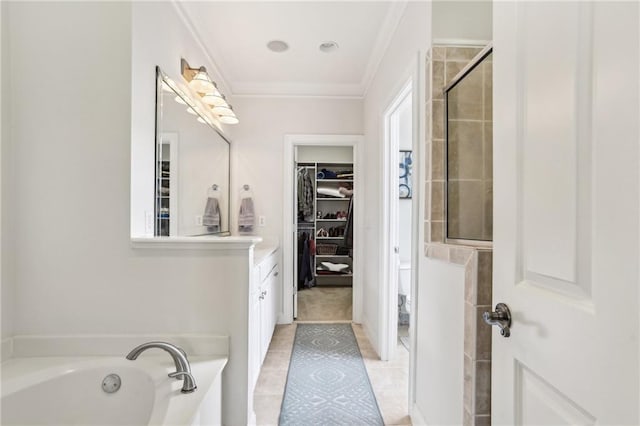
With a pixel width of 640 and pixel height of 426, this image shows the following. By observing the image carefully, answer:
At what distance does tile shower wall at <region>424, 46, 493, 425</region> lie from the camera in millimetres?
1115

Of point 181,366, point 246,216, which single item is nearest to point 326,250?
point 246,216

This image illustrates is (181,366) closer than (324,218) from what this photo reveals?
Yes

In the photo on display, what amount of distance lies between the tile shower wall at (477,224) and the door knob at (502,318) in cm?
27

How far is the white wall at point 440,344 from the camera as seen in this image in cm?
128

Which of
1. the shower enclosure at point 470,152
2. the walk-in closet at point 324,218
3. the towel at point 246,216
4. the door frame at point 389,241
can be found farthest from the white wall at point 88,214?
the walk-in closet at point 324,218

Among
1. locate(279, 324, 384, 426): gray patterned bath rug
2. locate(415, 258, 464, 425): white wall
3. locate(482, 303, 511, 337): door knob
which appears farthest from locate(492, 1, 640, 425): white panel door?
locate(279, 324, 384, 426): gray patterned bath rug

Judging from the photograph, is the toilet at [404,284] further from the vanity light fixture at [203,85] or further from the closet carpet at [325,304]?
the vanity light fixture at [203,85]

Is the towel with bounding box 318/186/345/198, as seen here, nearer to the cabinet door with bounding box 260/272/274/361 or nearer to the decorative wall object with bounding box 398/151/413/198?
the decorative wall object with bounding box 398/151/413/198

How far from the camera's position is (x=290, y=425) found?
1.75 metres

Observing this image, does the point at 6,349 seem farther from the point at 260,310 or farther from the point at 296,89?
the point at 296,89

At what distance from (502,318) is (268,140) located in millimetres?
2941

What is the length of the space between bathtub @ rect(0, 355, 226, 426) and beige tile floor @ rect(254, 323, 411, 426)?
568mm

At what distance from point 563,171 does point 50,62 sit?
2.09 m

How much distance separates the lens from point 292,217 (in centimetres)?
339
